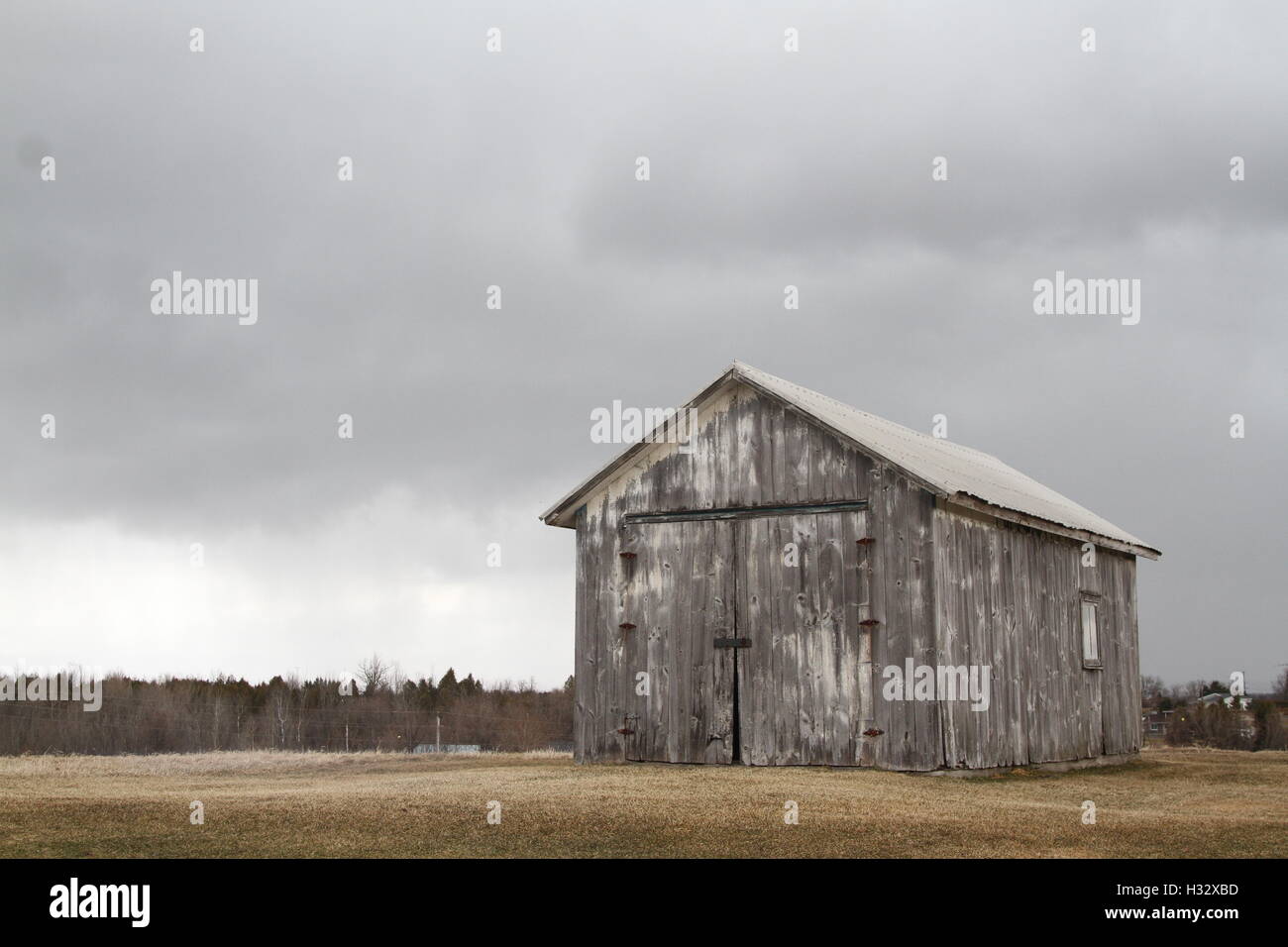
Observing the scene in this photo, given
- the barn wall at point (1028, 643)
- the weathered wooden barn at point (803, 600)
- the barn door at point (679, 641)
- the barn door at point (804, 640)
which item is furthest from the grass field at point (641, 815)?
the barn wall at point (1028, 643)

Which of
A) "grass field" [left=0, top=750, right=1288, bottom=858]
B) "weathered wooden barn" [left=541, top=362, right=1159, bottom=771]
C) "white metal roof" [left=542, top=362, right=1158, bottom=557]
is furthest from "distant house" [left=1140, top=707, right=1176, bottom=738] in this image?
"grass field" [left=0, top=750, right=1288, bottom=858]

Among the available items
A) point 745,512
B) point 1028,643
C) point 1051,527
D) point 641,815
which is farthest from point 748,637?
point 641,815

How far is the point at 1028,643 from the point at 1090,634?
3.68 meters

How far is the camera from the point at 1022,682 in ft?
71.5

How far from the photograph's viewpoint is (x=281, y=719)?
4681 centimetres

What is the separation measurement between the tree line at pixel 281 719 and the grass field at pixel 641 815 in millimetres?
26813

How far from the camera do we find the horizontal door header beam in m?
20.1

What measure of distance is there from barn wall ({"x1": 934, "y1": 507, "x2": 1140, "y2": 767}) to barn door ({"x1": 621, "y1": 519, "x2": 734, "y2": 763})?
345cm

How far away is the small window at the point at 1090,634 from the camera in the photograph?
24953 millimetres

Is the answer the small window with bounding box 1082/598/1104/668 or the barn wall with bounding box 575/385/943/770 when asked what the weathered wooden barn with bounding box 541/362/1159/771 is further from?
the small window with bounding box 1082/598/1104/668

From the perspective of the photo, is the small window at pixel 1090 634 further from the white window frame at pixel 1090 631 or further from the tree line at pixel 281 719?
the tree line at pixel 281 719

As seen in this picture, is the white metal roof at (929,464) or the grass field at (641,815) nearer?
the grass field at (641,815)
